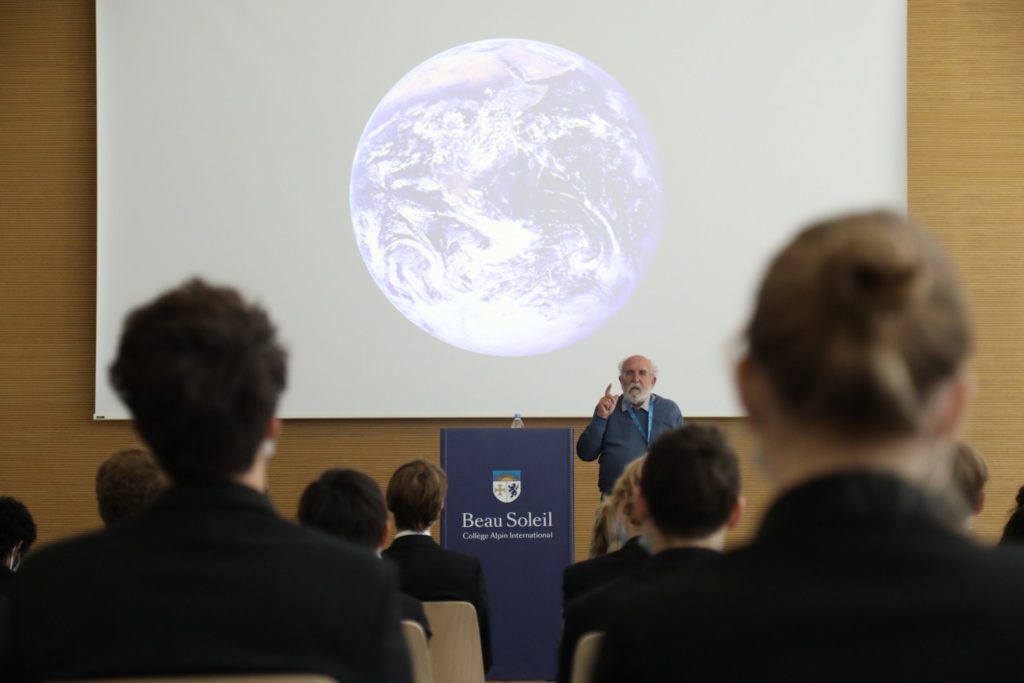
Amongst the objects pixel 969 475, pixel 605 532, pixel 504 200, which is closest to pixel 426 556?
pixel 605 532

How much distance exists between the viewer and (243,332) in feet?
4.25

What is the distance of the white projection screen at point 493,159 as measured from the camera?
20.4 feet

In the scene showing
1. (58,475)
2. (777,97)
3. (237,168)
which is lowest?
(58,475)

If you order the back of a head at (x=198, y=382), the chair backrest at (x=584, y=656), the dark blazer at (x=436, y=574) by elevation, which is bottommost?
the dark blazer at (x=436, y=574)

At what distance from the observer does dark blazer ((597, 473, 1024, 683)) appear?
0.69 meters

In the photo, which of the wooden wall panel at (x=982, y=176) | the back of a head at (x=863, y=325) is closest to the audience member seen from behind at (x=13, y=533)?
the back of a head at (x=863, y=325)

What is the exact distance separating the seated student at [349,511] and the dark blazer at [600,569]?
39 centimetres

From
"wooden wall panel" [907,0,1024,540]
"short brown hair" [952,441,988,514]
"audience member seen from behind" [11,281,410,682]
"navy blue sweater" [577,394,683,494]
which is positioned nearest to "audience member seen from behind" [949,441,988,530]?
"short brown hair" [952,441,988,514]

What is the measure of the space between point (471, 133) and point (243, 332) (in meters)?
4.96

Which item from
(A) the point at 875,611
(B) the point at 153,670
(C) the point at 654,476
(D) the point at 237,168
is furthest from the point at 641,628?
(D) the point at 237,168

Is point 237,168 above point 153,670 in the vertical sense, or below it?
above

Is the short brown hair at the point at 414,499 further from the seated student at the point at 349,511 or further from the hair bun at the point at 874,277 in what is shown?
the hair bun at the point at 874,277

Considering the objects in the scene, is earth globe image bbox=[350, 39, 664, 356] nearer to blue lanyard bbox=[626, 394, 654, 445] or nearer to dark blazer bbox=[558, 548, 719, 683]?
blue lanyard bbox=[626, 394, 654, 445]

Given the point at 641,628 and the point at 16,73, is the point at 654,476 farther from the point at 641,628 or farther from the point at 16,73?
the point at 16,73
